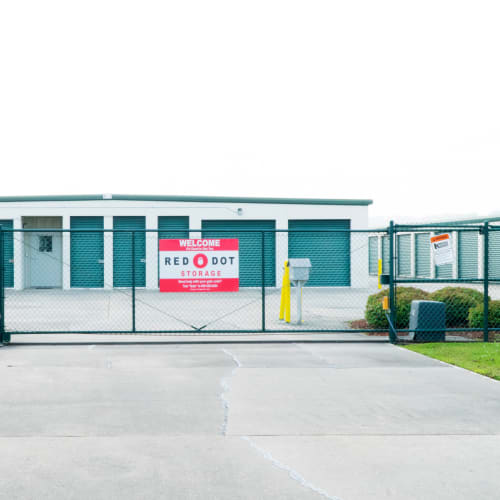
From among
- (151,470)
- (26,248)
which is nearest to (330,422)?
(151,470)

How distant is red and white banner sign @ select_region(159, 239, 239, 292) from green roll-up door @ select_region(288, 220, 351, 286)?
14.1 m

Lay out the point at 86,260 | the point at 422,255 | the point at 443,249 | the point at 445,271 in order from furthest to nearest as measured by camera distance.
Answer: the point at 422,255 → the point at 445,271 → the point at 86,260 → the point at 443,249

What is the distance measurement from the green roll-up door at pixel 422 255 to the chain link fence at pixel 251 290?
0.07m

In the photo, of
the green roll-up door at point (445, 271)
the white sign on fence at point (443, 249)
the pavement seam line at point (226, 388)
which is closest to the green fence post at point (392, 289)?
→ the white sign on fence at point (443, 249)

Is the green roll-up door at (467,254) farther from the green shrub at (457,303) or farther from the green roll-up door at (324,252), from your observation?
the green shrub at (457,303)

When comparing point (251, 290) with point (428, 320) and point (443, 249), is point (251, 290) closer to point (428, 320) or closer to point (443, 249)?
point (428, 320)

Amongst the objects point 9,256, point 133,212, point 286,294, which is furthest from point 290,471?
point 9,256

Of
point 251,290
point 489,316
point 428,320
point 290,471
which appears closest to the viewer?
point 290,471

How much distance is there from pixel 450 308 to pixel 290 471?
364 inches

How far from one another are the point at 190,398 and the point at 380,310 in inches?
259

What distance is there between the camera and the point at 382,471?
4.58m

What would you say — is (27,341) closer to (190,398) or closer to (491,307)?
(190,398)

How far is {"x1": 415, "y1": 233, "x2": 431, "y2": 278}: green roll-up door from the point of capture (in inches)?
1333

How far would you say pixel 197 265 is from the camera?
1129cm
